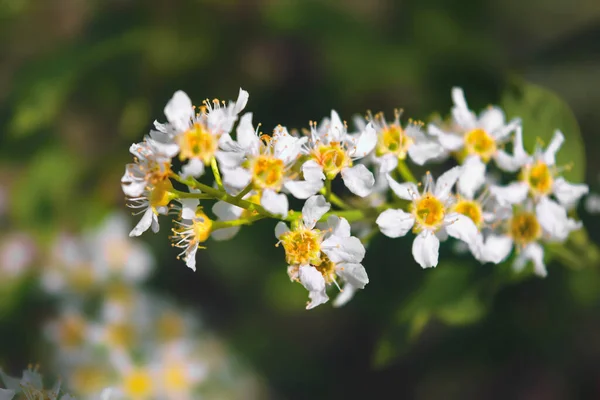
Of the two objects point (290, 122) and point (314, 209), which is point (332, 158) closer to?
point (314, 209)

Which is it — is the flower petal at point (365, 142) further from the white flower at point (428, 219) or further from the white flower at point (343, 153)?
the white flower at point (428, 219)

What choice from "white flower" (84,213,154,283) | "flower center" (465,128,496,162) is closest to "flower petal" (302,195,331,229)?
"flower center" (465,128,496,162)

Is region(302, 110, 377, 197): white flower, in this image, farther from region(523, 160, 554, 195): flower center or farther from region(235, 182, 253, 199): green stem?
region(523, 160, 554, 195): flower center

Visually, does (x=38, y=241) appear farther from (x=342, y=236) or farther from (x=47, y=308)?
(x=342, y=236)

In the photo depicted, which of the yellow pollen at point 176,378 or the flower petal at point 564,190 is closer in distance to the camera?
the flower petal at point 564,190

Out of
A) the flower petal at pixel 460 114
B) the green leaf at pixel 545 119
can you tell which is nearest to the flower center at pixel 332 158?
the flower petal at pixel 460 114

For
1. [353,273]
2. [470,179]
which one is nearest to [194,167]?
[353,273]
